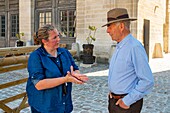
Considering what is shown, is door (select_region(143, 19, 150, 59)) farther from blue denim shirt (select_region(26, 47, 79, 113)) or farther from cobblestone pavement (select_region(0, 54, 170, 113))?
blue denim shirt (select_region(26, 47, 79, 113))

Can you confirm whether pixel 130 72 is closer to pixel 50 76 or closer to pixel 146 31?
pixel 50 76

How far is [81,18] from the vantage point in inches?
492

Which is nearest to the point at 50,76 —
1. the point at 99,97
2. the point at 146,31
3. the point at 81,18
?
the point at 99,97

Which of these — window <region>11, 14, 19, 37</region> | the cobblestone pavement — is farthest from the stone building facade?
the cobblestone pavement

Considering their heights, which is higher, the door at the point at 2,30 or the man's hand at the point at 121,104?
the door at the point at 2,30

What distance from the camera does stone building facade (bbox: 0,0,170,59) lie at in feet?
37.8

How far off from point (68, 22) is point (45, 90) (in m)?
11.4

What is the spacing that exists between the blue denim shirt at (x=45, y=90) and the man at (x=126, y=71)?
0.46 m

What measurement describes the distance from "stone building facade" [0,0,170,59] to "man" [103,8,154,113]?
9006 mm

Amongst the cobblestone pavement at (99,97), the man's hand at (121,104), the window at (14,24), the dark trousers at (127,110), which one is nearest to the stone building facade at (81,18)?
the window at (14,24)

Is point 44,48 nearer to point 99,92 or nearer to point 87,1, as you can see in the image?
point 99,92

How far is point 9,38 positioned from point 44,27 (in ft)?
49.5

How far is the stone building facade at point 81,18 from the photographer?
11508 millimetres

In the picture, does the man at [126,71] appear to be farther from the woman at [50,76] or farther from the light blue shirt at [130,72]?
the woman at [50,76]
